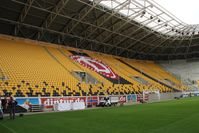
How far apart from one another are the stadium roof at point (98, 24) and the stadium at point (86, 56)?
102 mm

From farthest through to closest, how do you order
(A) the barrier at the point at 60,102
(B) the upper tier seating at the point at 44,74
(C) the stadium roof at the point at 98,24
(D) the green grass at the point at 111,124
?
(C) the stadium roof at the point at 98,24 → (B) the upper tier seating at the point at 44,74 → (A) the barrier at the point at 60,102 → (D) the green grass at the point at 111,124

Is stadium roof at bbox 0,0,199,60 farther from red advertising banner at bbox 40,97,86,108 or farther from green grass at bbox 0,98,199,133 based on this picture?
green grass at bbox 0,98,199,133

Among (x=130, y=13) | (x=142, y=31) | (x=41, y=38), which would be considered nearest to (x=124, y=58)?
(x=142, y=31)

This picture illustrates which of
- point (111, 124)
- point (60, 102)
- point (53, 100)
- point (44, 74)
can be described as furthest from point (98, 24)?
point (111, 124)

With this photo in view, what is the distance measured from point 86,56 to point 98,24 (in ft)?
23.8

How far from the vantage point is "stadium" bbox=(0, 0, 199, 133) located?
2811 centimetres

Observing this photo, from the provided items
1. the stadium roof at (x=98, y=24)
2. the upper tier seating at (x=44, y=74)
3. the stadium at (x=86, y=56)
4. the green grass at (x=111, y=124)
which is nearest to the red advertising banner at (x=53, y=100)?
the stadium at (x=86, y=56)

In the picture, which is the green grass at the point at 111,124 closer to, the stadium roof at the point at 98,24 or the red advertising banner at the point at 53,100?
the red advertising banner at the point at 53,100

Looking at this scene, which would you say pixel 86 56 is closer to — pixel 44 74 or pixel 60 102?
pixel 44 74

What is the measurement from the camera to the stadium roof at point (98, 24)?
3453 cm

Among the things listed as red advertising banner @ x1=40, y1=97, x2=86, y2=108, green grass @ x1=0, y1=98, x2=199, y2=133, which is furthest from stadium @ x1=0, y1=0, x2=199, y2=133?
green grass @ x1=0, y1=98, x2=199, y2=133

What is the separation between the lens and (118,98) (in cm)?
3862

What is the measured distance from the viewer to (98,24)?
4206 cm

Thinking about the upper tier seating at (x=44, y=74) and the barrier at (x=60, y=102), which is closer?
the barrier at (x=60, y=102)
